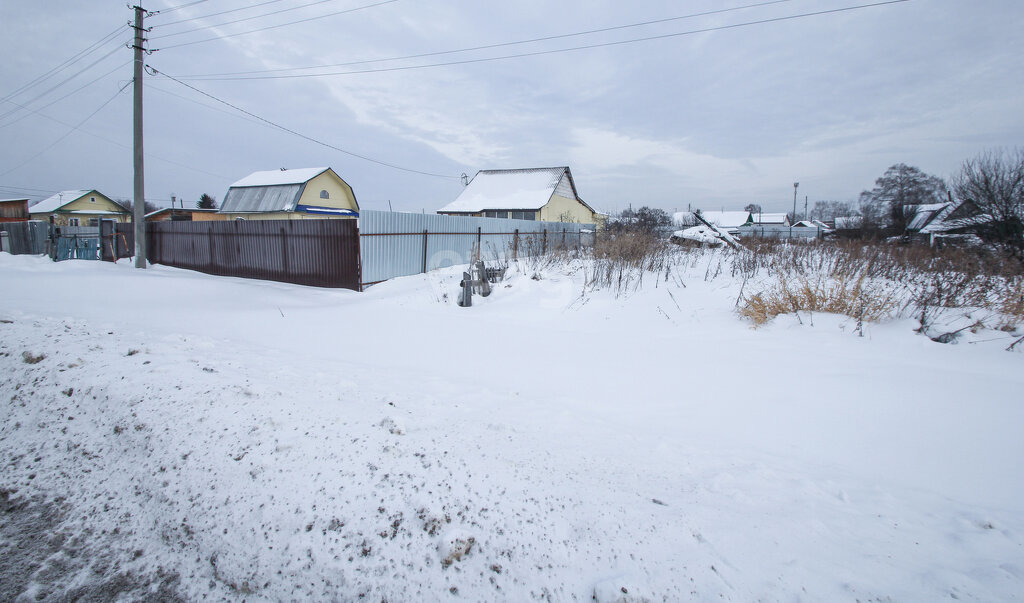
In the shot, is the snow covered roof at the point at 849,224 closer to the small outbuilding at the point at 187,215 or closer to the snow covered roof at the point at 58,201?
the small outbuilding at the point at 187,215

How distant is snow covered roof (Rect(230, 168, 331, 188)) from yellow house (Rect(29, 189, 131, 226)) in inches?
893

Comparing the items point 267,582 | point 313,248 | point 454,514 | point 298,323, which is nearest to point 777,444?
point 454,514

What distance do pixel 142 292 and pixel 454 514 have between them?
9.98m

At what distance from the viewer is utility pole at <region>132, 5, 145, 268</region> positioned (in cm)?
1283

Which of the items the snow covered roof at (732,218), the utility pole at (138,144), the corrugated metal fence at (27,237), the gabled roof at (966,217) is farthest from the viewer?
the snow covered roof at (732,218)

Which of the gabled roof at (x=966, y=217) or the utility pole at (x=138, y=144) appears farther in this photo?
the utility pole at (x=138, y=144)

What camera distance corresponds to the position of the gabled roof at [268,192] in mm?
26547

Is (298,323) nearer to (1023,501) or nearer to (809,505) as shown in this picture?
(809,505)

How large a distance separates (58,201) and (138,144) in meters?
49.7

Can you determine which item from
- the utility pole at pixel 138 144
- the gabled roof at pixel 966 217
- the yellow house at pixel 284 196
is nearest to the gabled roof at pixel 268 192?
the yellow house at pixel 284 196

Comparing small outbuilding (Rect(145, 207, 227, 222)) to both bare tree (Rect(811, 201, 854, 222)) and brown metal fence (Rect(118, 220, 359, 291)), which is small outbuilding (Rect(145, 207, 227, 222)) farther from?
bare tree (Rect(811, 201, 854, 222))

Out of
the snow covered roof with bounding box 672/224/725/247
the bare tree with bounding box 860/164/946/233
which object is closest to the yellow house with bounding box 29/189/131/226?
the snow covered roof with bounding box 672/224/725/247

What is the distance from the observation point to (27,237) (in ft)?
61.7

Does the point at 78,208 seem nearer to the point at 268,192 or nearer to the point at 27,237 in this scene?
the point at 268,192
